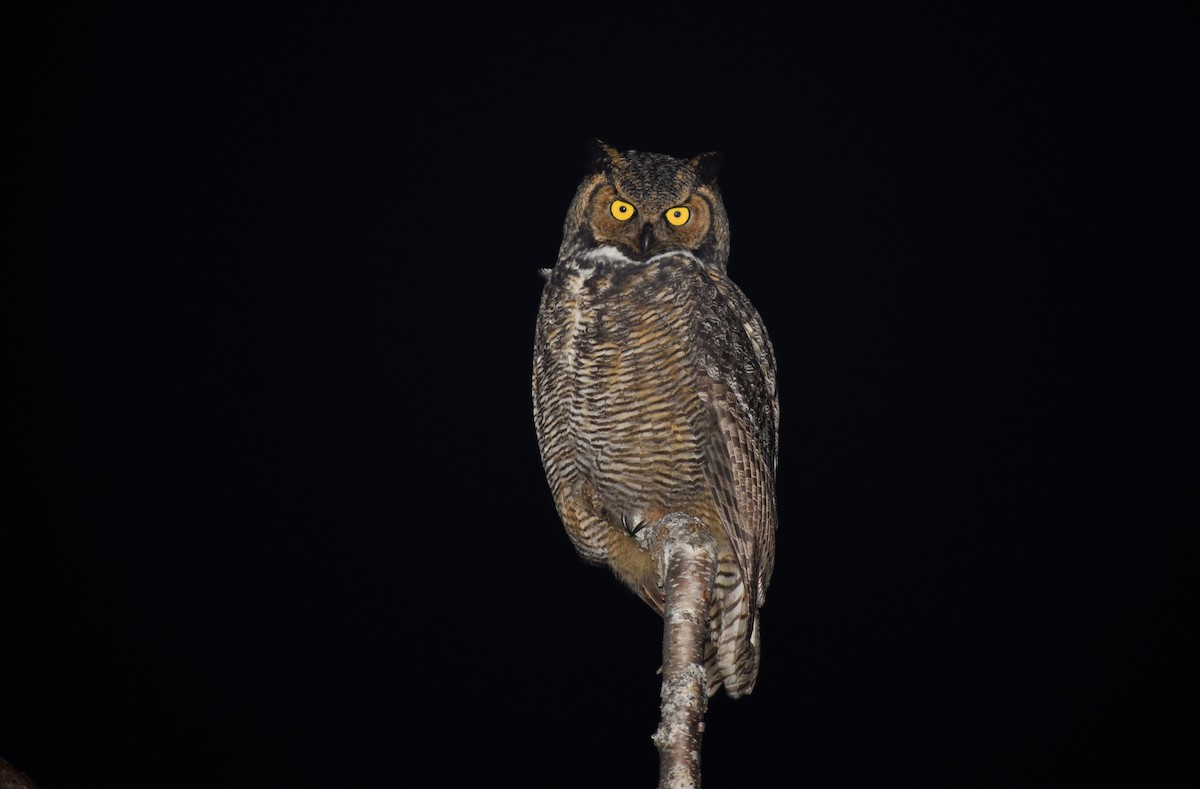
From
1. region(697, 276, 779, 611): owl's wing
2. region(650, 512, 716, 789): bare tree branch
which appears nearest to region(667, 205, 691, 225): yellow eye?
region(697, 276, 779, 611): owl's wing

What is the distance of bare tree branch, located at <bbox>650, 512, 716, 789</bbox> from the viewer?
1.18m

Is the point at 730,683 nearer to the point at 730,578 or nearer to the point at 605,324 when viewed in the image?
the point at 730,578

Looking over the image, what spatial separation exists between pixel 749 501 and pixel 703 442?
0.46 feet

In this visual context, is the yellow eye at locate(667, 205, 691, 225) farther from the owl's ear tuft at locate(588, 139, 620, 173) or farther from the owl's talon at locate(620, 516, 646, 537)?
the owl's talon at locate(620, 516, 646, 537)

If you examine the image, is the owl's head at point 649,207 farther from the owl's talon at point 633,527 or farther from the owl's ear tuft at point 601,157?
the owl's talon at point 633,527

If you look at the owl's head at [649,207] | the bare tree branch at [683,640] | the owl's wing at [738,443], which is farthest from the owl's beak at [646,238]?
the bare tree branch at [683,640]

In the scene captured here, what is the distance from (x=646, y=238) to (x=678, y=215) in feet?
0.31

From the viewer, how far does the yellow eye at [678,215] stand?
1862mm

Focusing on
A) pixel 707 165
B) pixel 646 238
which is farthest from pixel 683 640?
pixel 707 165

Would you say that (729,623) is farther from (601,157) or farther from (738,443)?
(601,157)

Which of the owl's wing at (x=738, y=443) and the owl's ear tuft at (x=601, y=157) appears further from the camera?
the owl's ear tuft at (x=601, y=157)

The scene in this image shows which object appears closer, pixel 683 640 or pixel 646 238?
pixel 683 640

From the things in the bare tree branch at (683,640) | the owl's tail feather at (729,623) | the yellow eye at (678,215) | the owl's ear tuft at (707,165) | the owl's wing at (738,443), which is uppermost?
the owl's ear tuft at (707,165)

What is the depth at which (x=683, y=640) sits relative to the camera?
1382 millimetres
